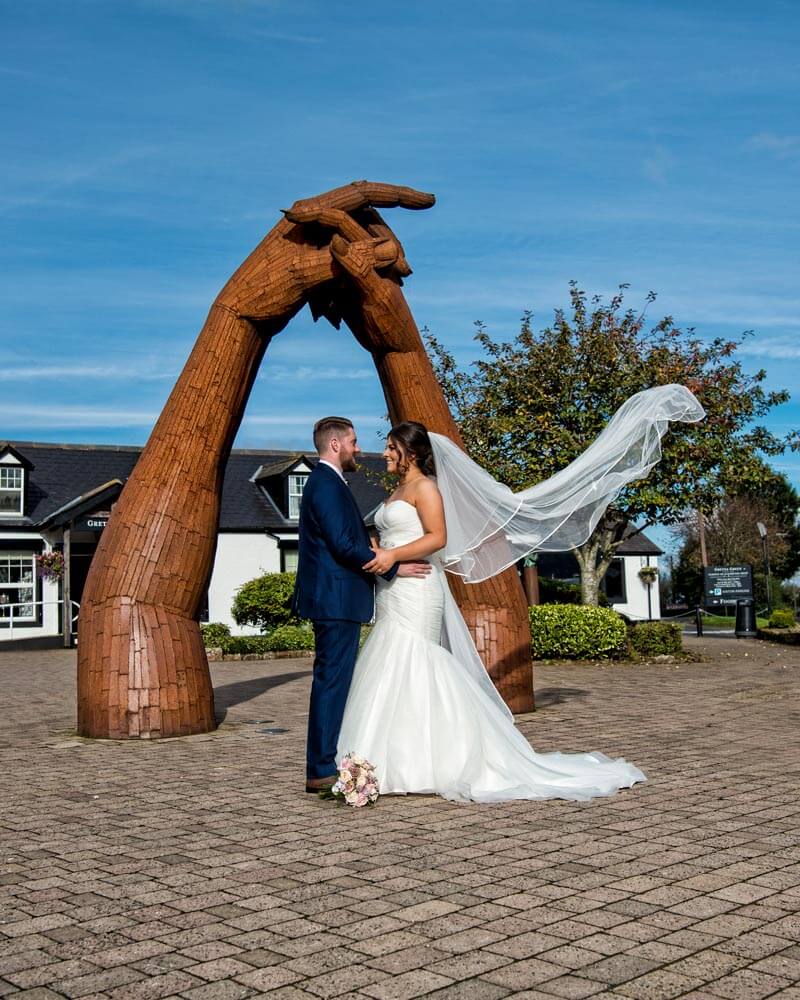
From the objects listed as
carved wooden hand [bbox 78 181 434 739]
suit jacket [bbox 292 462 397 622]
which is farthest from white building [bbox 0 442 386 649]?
suit jacket [bbox 292 462 397 622]

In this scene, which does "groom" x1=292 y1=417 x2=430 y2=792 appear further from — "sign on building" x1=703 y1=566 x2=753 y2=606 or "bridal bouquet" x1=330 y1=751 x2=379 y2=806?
"sign on building" x1=703 y1=566 x2=753 y2=606

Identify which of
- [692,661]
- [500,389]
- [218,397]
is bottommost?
[692,661]

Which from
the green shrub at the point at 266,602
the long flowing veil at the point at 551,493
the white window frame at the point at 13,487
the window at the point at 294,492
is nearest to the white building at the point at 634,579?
the window at the point at 294,492

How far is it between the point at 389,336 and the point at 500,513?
10.0 feet

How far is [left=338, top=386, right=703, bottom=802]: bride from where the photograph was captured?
22.0 ft

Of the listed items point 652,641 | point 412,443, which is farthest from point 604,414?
point 412,443

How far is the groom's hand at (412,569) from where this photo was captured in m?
7.02

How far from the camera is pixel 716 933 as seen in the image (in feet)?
12.8

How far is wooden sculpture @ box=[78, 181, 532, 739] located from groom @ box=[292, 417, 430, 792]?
287 cm

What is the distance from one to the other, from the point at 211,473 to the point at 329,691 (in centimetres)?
354

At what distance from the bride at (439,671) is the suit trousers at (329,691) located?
3.1 inches

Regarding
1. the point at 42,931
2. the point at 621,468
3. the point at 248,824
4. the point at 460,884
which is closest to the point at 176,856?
the point at 248,824

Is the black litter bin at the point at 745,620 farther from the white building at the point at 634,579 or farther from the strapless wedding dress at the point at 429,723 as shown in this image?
the strapless wedding dress at the point at 429,723

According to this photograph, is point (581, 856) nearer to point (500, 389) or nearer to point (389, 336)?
point (389, 336)
